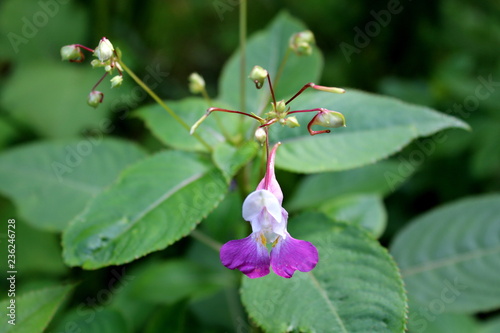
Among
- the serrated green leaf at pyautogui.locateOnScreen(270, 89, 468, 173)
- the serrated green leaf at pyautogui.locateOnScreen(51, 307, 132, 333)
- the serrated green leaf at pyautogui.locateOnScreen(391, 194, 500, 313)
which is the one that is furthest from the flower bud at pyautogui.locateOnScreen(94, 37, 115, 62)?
the serrated green leaf at pyautogui.locateOnScreen(391, 194, 500, 313)

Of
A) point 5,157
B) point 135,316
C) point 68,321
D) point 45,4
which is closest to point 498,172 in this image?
point 135,316

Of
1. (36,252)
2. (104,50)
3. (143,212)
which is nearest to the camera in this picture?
(104,50)

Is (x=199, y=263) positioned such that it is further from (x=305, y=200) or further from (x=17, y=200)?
(x=17, y=200)

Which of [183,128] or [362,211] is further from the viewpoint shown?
[362,211]

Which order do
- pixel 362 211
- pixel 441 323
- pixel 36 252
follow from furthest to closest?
pixel 36 252 < pixel 441 323 < pixel 362 211

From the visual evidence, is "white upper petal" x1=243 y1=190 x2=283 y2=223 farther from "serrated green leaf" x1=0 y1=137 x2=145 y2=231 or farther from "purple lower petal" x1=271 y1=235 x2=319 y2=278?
"serrated green leaf" x1=0 y1=137 x2=145 y2=231

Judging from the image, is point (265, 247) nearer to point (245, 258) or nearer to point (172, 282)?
point (245, 258)

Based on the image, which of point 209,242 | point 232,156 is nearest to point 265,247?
point 232,156
